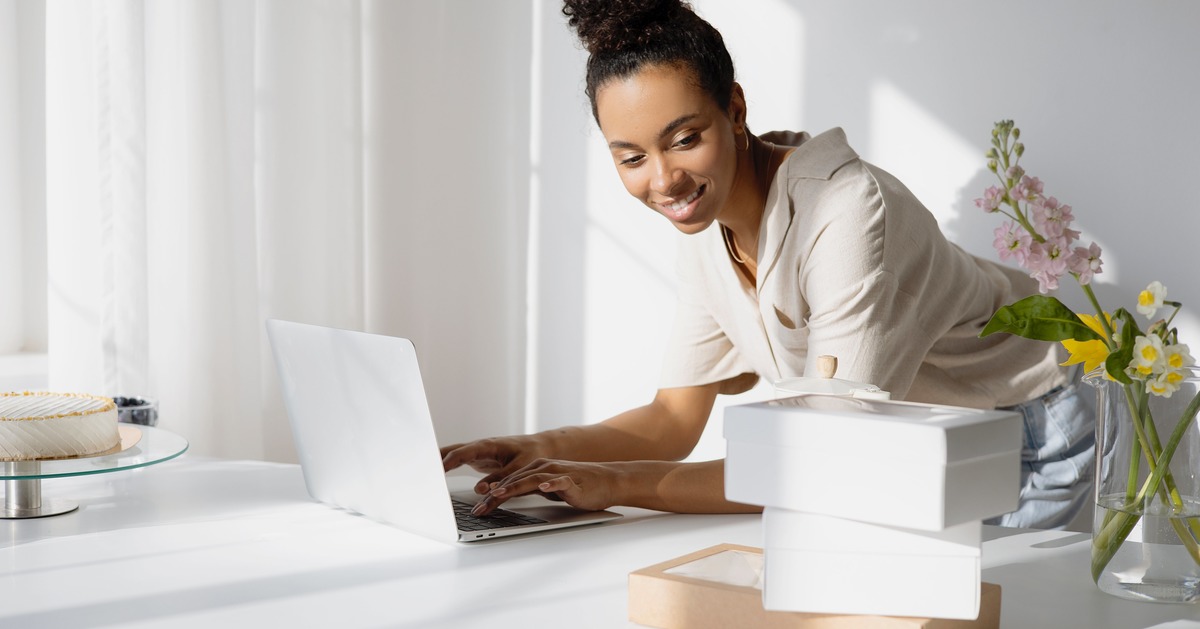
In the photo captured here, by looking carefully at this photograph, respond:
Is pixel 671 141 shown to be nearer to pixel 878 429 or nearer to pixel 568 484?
pixel 568 484

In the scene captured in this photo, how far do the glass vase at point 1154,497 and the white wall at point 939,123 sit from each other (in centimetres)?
120

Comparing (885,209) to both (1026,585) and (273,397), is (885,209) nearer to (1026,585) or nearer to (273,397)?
(1026,585)

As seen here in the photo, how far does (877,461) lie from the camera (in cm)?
77

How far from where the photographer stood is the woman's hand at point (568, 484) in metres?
1.28

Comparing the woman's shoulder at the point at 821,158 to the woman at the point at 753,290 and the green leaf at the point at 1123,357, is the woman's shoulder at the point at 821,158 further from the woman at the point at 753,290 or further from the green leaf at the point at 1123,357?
the green leaf at the point at 1123,357

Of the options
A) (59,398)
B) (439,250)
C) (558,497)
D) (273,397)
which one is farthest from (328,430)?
(439,250)

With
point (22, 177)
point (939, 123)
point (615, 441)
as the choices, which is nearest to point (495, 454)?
point (615, 441)

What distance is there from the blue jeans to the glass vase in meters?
0.69

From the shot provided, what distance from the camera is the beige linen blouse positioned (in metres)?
1.32

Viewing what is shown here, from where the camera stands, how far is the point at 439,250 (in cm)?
278

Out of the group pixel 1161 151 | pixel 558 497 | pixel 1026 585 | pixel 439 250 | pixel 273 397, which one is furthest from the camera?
pixel 439 250

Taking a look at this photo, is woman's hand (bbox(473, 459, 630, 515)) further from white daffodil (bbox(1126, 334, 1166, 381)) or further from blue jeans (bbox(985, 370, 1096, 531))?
blue jeans (bbox(985, 370, 1096, 531))

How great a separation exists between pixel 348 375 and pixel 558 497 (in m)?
0.30

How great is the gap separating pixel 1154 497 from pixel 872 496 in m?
0.35
